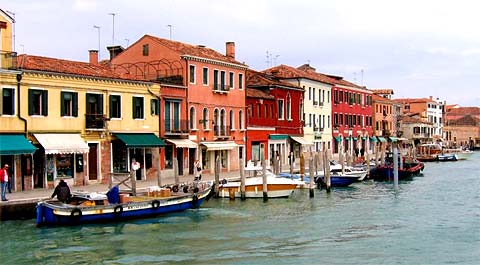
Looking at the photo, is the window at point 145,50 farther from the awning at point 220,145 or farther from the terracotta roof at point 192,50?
the awning at point 220,145

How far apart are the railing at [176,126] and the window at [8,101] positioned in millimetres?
9564

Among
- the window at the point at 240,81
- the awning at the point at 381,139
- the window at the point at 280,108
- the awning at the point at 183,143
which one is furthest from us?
the awning at the point at 381,139

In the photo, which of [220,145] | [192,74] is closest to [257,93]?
[220,145]

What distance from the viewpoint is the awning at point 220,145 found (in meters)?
37.7

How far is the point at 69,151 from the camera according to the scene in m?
28.0

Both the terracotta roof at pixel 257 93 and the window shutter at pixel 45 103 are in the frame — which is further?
the terracotta roof at pixel 257 93

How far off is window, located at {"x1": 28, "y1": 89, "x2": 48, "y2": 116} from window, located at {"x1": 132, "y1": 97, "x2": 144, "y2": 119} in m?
5.40

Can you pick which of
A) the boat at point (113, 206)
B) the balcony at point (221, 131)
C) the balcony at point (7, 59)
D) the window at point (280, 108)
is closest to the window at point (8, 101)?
the balcony at point (7, 59)

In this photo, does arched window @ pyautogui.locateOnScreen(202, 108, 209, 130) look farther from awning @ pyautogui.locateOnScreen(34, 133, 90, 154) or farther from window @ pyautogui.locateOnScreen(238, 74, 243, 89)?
awning @ pyautogui.locateOnScreen(34, 133, 90, 154)

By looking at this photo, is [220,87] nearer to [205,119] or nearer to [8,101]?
[205,119]

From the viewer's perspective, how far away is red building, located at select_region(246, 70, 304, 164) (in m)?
43.6

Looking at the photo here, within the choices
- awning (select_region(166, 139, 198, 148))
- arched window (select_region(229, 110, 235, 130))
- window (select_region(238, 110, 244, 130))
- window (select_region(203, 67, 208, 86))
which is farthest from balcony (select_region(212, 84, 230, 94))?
awning (select_region(166, 139, 198, 148))

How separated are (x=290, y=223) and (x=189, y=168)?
14.3 m

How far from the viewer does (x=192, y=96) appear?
36812 mm
